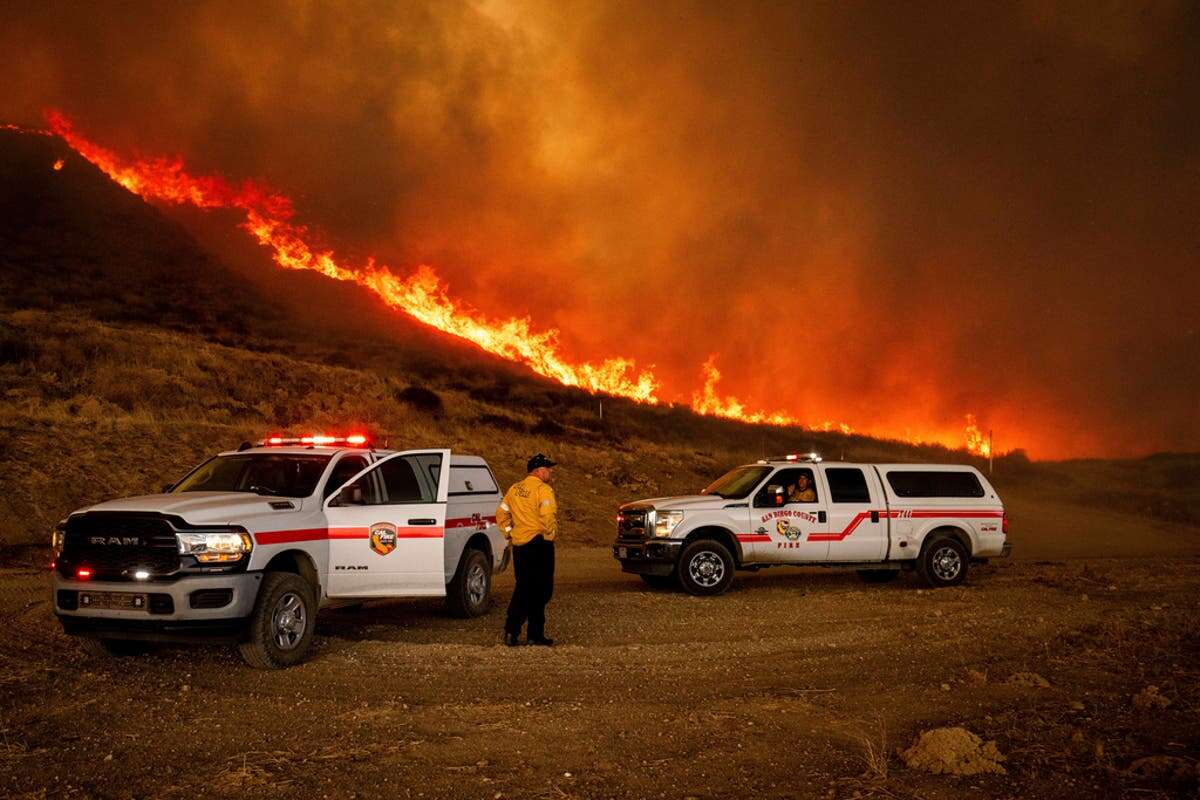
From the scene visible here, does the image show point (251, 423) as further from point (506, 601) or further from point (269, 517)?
point (269, 517)

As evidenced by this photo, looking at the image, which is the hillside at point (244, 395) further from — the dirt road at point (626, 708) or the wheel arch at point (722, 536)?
the dirt road at point (626, 708)

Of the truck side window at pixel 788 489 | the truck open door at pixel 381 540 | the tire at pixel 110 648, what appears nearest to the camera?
the tire at pixel 110 648

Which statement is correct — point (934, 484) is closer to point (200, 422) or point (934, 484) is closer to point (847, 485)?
point (847, 485)

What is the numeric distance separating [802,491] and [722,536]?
141 cm

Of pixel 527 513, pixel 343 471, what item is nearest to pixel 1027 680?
pixel 527 513

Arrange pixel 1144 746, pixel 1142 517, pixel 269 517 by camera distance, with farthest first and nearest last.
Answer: pixel 1142 517 < pixel 269 517 < pixel 1144 746

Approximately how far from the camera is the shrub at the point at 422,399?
37872 millimetres

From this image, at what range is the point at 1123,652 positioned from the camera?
9156mm

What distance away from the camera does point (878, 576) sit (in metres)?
16.2

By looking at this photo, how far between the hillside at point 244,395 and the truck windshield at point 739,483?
9.57m

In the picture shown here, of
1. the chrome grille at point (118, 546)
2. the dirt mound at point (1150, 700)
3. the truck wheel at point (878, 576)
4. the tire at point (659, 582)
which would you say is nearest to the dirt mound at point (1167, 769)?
the dirt mound at point (1150, 700)

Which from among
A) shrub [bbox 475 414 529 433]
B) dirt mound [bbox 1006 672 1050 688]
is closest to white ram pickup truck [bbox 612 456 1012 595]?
dirt mound [bbox 1006 672 1050 688]

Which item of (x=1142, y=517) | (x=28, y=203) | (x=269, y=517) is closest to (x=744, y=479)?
(x=269, y=517)

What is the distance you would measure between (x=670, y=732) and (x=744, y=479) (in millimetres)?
8515
